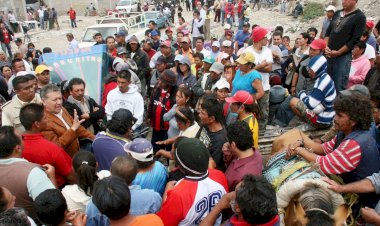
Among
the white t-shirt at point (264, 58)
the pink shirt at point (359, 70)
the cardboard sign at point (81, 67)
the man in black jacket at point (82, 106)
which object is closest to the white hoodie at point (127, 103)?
the man in black jacket at point (82, 106)

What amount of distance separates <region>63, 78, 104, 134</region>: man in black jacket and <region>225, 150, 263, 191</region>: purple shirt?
8.07ft

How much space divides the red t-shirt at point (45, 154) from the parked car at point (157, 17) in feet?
56.6

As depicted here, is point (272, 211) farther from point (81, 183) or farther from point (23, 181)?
point (23, 181)

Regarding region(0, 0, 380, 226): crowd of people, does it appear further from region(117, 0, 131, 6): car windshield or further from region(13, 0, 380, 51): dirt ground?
region(117, 0, 131, 6): car windshield

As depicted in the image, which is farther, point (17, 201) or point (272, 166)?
point (272, 166)

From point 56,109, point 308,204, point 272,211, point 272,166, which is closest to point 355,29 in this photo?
point 272,166

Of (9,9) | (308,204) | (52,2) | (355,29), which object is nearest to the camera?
(308,204)

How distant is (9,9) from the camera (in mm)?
28531

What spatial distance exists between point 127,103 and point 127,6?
29.4 meters

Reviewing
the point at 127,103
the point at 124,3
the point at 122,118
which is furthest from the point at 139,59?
the point at 124,3

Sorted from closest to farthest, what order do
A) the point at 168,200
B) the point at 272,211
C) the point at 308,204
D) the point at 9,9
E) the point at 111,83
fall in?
the point at 272,211 → the point at 308,204 → the point at 168,200 → the point at 111,83 → the point at 9,9

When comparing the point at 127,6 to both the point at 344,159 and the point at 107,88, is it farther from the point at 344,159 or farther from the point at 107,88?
the point at 344,159

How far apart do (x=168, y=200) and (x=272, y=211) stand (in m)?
0.84

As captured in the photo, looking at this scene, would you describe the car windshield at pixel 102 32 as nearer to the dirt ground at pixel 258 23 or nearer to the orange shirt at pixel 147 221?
the dirt ground at pixel 258 23
